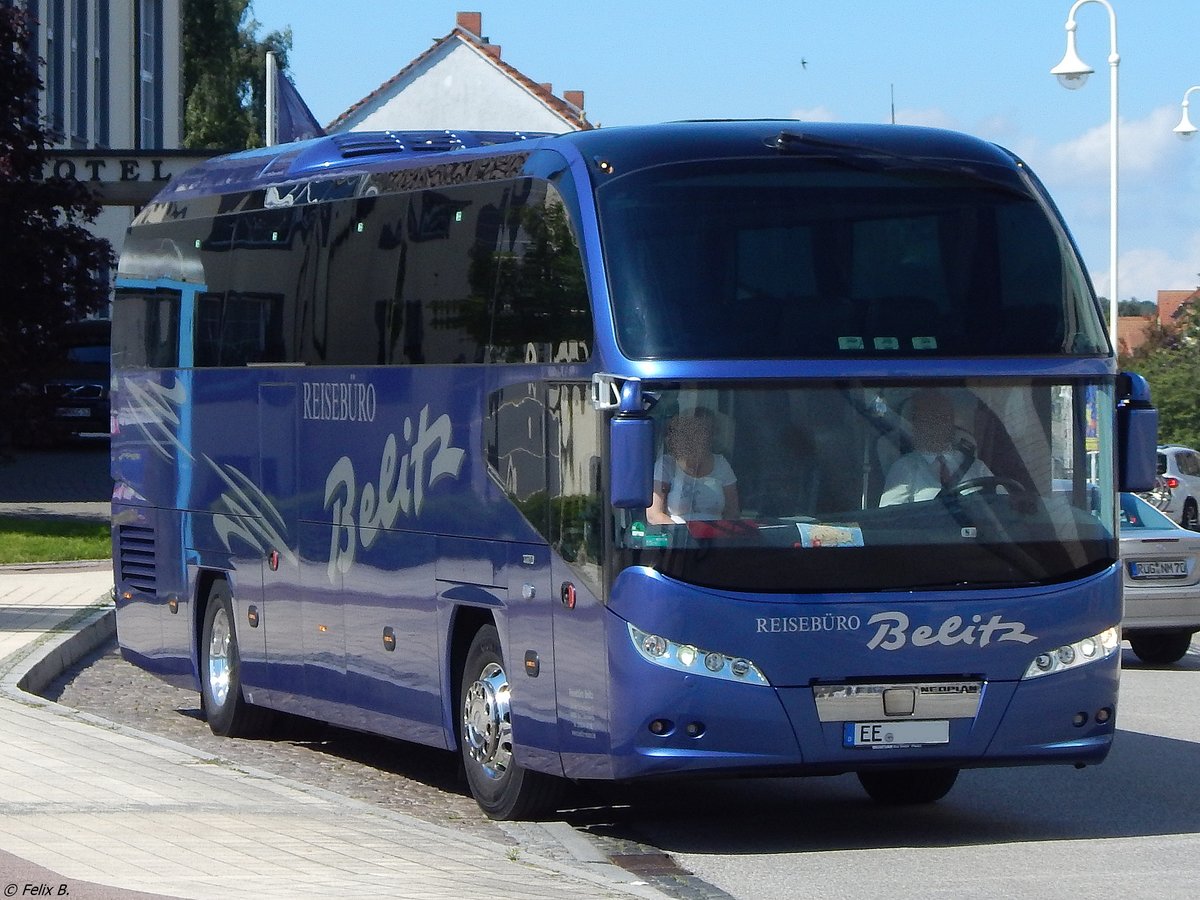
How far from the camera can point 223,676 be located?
14.6 m

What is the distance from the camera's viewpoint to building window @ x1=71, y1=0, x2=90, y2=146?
5381cm

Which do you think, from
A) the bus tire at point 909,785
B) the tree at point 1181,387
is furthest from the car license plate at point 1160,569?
the tree at point 1181,387

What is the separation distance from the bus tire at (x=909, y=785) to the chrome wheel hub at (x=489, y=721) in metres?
1.98

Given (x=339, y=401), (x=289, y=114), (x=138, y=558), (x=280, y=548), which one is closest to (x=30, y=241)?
(x=289, y=114)

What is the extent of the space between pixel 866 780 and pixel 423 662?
2.40m

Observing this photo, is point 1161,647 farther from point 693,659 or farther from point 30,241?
point 30,241

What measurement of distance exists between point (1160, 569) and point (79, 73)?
41128 mm

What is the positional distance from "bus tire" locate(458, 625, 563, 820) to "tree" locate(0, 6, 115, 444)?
2075cm

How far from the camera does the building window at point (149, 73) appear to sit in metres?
60.7

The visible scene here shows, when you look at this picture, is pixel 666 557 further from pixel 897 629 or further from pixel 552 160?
pixel 552 160

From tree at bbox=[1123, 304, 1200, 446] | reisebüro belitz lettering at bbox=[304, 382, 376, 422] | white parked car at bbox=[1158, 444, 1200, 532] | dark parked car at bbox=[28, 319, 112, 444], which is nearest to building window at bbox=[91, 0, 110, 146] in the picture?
dark parked car at bbox=[28, 319, 112, 444]

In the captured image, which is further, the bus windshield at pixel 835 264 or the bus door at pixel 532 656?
the bus door at pixel 532 656

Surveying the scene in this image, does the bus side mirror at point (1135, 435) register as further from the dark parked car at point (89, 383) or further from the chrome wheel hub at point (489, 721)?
the dark parked car at point (89, 383)

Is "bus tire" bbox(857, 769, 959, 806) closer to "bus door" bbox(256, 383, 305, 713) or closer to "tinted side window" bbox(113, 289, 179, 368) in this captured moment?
"bus door" bbox(256, 383, 305, 713)
